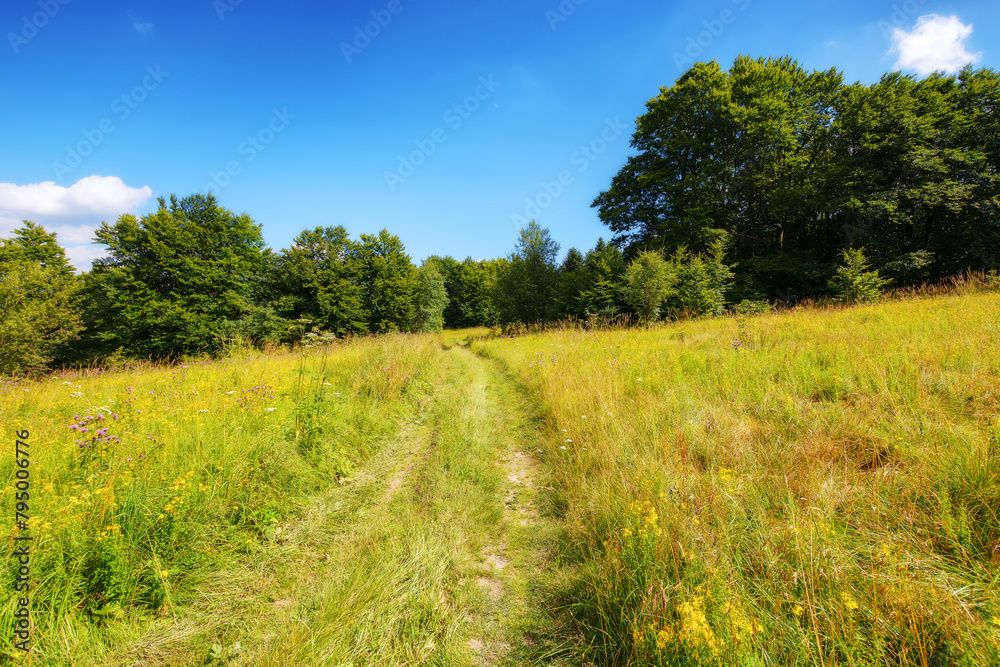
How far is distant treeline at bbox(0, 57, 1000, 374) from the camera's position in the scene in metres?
17.3

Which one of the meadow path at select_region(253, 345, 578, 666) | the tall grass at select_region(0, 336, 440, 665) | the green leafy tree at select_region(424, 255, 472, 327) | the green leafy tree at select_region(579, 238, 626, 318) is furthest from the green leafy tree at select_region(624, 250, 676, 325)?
the green leafy tree at select_region(424, 255, 472, 327)

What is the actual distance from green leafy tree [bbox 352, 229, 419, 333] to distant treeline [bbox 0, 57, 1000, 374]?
15.6 ft

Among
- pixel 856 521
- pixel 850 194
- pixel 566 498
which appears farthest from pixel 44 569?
pixel 850 194

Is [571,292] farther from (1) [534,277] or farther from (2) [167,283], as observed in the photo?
(2) [167,283]

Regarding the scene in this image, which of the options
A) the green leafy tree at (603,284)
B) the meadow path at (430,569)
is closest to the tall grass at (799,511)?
the meadow path at (430,569)

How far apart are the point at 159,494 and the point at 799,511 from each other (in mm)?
4834

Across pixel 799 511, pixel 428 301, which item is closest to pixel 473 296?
pixel 428 301

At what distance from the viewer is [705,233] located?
814 inches

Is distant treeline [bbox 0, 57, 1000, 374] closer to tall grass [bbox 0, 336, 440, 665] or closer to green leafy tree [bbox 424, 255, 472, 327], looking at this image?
tall grass [bbox 0, 336, 440, 665]

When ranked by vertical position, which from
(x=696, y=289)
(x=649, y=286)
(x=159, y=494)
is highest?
(x=649, y=286)

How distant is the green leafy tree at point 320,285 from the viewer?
1109 inches

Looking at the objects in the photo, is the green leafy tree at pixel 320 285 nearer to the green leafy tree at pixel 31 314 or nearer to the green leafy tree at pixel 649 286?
the green leafy tree at pixel 31 314

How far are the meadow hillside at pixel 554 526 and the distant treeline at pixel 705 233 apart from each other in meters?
11.4

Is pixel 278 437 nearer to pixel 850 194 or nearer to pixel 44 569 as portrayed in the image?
pixel 44 569
